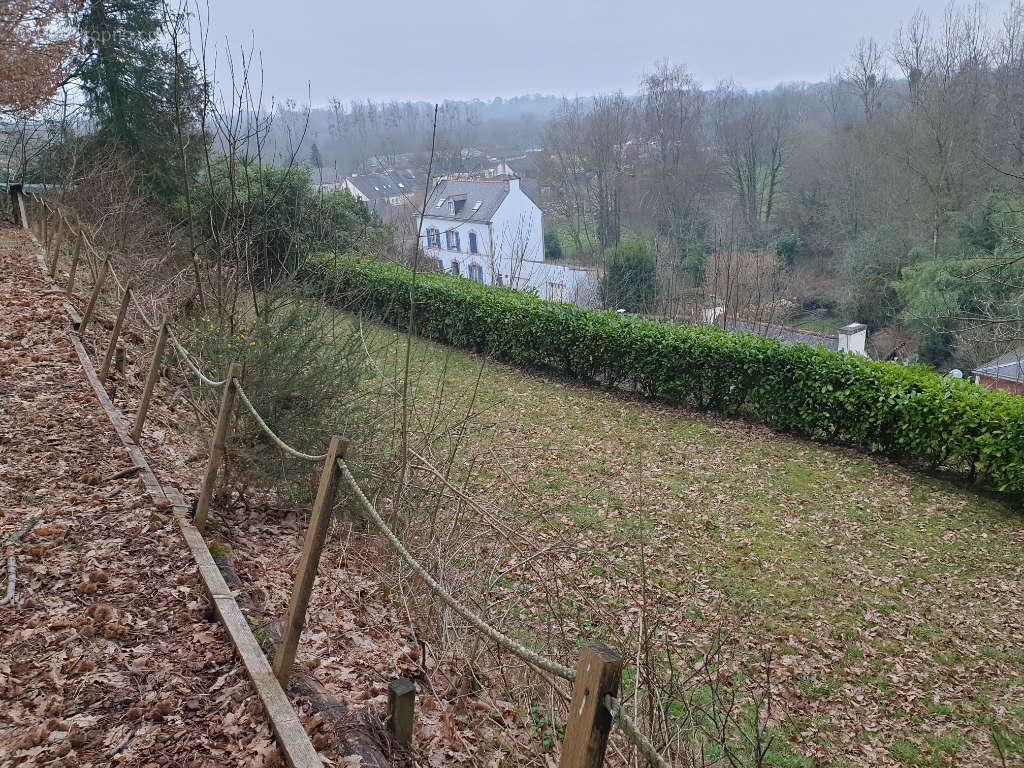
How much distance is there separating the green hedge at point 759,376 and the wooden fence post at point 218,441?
357cm

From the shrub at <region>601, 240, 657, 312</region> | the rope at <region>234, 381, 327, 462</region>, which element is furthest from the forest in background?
the rope at <region>234, 381, 327, 462</region>

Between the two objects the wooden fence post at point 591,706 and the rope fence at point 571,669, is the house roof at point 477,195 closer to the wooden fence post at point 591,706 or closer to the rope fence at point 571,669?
the rope fence at point 571,669

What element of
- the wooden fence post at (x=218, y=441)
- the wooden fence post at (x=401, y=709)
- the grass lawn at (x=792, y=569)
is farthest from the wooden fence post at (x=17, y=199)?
the wooden fence post at (x=401, y=709)

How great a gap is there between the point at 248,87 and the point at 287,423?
3.62 m

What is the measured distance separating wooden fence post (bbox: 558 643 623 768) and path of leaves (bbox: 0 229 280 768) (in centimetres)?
152

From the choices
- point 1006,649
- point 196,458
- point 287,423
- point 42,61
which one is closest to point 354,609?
point 287,423

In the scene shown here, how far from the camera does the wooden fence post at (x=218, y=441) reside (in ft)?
14.1

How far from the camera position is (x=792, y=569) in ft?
22.9

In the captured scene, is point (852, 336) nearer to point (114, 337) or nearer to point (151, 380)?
point (114, 337)

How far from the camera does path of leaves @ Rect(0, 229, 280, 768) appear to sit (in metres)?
2.74

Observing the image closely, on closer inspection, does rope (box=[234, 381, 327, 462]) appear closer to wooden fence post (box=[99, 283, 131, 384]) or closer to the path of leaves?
the path of leaves

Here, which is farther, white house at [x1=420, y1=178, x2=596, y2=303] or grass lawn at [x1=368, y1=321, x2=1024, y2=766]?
white house at [x1=420, y1=178, x2=596, y2=303]

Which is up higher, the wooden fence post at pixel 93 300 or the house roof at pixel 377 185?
the house roof at pixel 377 185

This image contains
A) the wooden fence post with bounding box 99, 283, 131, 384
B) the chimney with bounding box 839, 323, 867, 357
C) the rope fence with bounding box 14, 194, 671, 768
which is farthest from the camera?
the chimney with bounding box 839, 323, 867, 357
